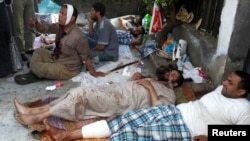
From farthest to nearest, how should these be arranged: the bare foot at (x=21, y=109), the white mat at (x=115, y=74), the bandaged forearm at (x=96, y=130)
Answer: the white mat at (x=115, y=74) → the bare foot at (x=21, y=109) → the bandaged forearm at (x=96, y=130)

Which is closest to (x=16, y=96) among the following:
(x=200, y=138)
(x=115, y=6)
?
(x=200, y=138)

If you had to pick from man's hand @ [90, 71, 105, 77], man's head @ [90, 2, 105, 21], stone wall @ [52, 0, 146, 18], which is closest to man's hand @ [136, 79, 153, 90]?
man's hand @ [90, 71, 105, 77]

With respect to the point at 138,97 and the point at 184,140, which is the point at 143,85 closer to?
the point at 138,97

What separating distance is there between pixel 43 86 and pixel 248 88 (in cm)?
314

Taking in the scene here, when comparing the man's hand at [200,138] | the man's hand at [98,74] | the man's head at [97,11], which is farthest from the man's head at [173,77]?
the man's head at [97,11]

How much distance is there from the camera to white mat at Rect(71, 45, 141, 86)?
507 cm

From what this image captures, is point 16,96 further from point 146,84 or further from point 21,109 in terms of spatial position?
point 146,84

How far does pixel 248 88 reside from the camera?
10.7 ft

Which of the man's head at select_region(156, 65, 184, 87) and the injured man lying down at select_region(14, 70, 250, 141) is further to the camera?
the man's head at select_region(156, 65, 184, 87)

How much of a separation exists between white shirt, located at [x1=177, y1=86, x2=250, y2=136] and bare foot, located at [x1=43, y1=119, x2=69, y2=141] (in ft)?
4.49

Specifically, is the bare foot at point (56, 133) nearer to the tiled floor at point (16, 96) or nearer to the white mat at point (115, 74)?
the tiled floor at point (16, 96)

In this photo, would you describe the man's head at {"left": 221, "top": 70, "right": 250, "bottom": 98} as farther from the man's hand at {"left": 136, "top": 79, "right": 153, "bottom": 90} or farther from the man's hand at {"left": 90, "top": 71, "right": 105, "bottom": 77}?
the man's hand at {"left": 90, "top": 71, "right": 105, "bottom": 77}

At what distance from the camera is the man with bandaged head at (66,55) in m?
4.86

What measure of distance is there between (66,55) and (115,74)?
95 centimetres
